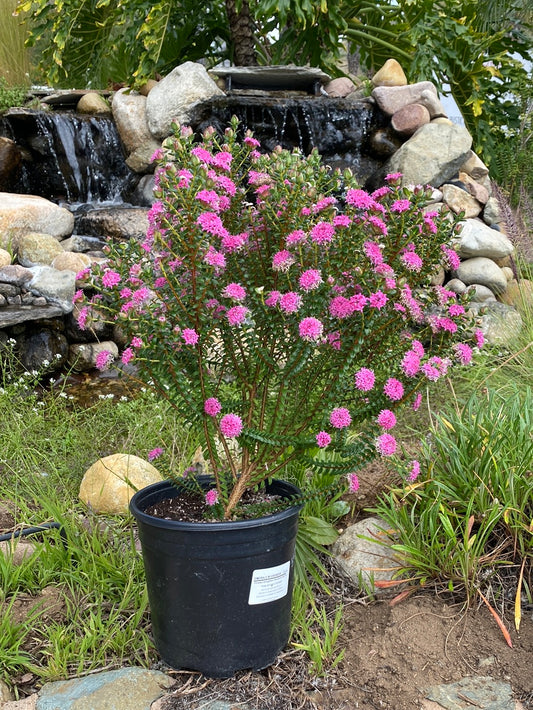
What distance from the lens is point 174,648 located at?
168 cm

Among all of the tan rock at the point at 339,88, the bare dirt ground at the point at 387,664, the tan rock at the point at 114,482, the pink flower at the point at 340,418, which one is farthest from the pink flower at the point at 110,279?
the tan rock at the point at 339,88

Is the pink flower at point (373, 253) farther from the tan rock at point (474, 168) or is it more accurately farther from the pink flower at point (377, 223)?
the tan rock at point (474, 168)

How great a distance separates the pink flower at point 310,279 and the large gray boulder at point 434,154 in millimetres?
5077

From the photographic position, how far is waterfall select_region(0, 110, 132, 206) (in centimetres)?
705

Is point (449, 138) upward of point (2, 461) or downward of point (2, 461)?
upward

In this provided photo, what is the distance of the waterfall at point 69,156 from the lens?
23.1 ft

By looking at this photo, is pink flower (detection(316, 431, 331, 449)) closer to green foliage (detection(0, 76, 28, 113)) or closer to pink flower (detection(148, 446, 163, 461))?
pink flower (detection(148, 446, 163, 461))

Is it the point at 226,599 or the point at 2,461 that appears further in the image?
the point at 2,461

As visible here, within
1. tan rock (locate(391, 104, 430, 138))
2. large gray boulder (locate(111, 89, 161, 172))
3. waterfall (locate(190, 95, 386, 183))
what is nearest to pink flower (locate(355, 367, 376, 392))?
waterfall (locate(190, 95, 386, 183))

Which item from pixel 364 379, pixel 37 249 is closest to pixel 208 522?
pixel 364 379

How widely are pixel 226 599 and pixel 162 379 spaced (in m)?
0.55

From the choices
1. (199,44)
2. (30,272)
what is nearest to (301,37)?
(199,44)

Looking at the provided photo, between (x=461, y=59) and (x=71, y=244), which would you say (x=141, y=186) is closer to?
(x=71, y=244)

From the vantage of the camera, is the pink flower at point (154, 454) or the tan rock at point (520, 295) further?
the tan rock at point (520, 295)
